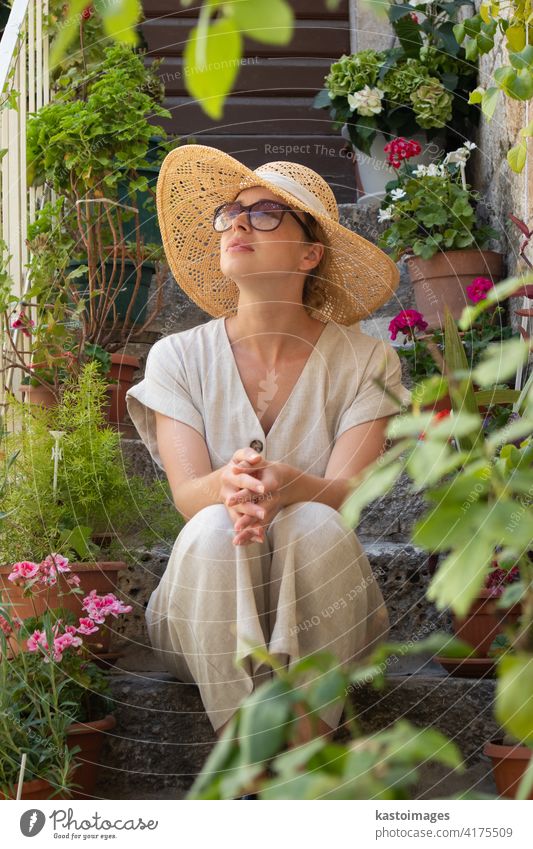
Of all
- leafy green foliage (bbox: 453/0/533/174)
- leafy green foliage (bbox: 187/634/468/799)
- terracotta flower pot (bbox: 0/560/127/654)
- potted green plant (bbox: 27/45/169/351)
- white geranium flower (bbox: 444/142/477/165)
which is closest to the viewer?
leafy green foliage (bbox: 187/634/468/799)

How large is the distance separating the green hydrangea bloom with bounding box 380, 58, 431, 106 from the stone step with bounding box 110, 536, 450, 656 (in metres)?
1.42

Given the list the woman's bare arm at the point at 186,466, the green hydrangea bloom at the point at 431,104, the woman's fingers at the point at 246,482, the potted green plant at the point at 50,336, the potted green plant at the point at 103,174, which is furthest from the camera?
the green hydrangea bloom at the point at 431,104

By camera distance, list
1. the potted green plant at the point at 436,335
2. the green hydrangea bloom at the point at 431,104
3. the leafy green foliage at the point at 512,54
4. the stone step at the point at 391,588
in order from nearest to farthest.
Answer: the leafy green foliage at the point at 512,54 < the stone step at the point at 391,588 < the potted green plant at the point at 436,335 < the green hydrangea bloom at the point at 431,104

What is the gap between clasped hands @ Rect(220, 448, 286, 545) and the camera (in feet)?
4.57

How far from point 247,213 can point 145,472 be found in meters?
0.73

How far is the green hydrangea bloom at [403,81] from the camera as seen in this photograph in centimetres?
280

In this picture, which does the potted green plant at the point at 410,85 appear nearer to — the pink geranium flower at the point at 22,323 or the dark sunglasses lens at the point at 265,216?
the pink geranium flower at the point at 22,323

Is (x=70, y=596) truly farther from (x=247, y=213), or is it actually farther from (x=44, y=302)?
(x=44, y=302)

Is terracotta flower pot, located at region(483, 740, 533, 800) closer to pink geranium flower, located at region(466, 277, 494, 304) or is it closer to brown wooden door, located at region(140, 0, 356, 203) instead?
pink geranium flower, located at region(466, 277, 494, 304)

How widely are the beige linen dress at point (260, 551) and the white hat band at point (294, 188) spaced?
219mm

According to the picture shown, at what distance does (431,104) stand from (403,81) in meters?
0.13

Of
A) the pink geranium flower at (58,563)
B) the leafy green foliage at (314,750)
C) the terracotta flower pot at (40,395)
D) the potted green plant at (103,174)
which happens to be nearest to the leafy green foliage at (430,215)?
the potted green plant at (103,174)

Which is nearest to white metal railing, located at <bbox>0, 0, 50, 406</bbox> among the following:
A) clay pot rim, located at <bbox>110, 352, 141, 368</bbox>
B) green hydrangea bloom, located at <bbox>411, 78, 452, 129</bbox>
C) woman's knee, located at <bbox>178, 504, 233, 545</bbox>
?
clay pot rim, located at <bbox>110, 352, 141, 368</bbox>

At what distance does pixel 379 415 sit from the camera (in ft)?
5.28
